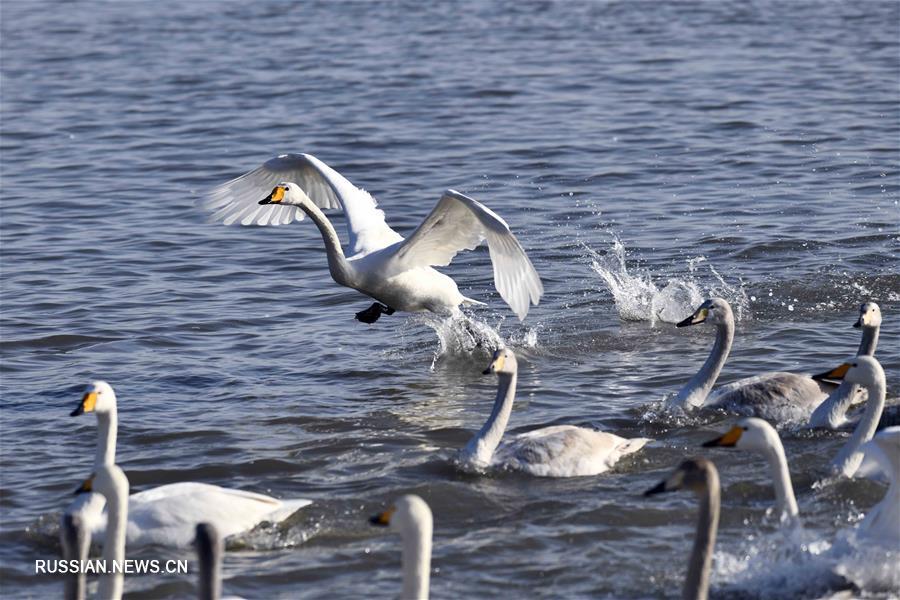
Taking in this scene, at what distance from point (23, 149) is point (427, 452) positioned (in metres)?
11.3

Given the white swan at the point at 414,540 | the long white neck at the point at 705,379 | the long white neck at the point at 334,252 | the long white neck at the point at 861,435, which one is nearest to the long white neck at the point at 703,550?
the white swan at the point at 414,540

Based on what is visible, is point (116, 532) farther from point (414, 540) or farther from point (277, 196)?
point (277, 196)

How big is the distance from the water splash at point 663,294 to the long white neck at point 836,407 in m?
2.68

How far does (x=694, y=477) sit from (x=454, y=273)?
7294 mm

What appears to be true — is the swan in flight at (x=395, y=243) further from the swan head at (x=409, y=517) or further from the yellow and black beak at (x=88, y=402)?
the swan head at (x=409, y=517)

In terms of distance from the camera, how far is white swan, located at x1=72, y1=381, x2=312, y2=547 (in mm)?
7129

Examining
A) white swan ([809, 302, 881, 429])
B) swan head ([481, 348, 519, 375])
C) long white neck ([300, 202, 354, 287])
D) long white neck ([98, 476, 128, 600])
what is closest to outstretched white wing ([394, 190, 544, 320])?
long white neck ([300, 202, 354, 287])

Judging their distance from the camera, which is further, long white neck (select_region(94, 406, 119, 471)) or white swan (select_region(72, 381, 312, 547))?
long white neck (select_region(94, 406, 119, 471))

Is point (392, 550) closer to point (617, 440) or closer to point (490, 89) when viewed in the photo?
point (617, 440)

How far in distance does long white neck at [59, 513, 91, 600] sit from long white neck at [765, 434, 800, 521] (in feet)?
9.39

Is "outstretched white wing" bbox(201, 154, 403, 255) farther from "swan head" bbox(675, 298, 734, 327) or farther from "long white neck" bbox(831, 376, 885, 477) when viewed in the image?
"long white neck" bbox(831, 376, 885, 477)

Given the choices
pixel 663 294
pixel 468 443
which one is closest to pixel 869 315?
pixel 468 443

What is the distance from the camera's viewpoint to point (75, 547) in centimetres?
589

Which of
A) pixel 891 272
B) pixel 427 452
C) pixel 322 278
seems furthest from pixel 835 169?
pixel 427 452
